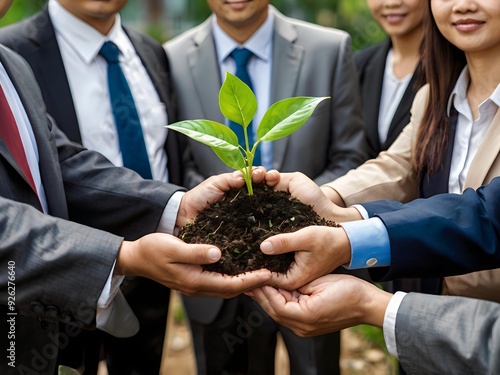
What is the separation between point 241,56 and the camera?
3.91 m

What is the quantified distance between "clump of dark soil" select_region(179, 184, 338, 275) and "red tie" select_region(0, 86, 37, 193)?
0.58 m

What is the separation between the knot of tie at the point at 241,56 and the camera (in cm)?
390

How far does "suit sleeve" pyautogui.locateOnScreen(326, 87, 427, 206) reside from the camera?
Answer: 3141mm

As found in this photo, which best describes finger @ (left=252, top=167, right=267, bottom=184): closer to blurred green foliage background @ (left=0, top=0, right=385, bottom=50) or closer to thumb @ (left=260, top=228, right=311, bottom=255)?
thumb @ (left=260, top=228, right=311, bottom=255)

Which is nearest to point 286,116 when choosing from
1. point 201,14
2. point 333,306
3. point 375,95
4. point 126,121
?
point 333,306

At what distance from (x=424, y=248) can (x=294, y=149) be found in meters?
1.35

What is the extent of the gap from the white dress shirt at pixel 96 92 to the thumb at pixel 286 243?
1470 millimetres

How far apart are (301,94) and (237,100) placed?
1394mm

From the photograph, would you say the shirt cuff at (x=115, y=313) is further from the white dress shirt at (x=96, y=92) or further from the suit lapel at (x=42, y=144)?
the white dress shirt at (x=96, y=92)

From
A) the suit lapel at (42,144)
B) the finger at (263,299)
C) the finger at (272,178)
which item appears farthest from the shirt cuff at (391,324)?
the suit lapel at (42,144)

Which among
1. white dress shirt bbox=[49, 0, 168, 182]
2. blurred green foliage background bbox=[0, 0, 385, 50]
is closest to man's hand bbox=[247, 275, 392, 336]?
white dress shirt bbox=[49, 0, 168, 182]

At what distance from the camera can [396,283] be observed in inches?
132

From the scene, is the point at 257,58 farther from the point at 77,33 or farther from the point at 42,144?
the point at 42,144

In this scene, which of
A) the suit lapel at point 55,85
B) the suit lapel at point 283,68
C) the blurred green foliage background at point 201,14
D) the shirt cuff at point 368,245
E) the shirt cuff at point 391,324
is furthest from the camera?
the blurred green foliage background at point 201,14
